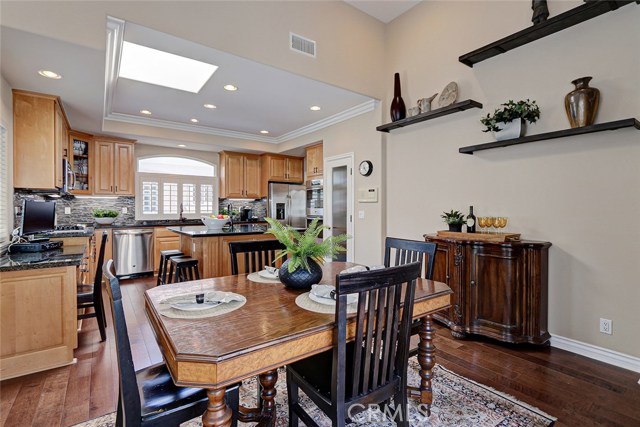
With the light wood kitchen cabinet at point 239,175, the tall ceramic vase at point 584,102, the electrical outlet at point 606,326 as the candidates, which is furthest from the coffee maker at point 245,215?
the electrical outlet at point 606,326

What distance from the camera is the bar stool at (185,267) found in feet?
11.9

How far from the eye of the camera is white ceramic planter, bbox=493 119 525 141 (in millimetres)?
2893

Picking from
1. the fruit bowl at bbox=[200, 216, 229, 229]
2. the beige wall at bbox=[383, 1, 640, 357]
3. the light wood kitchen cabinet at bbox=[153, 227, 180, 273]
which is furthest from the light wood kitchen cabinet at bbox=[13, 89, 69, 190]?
the beige wall at bbox=[383, 1, 640, 357]

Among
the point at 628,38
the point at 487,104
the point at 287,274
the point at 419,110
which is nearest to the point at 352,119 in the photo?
the point at 419,110

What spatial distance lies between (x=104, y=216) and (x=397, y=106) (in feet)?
17.1

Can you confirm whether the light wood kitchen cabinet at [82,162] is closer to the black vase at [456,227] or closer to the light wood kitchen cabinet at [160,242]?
the light wood kitchen cabinet at [160,242]

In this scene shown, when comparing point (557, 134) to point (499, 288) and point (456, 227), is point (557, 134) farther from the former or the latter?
point (499, 288)

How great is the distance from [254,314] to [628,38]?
3.38m

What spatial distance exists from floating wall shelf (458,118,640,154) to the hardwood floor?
185cm

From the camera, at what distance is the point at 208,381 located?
981 millimetres

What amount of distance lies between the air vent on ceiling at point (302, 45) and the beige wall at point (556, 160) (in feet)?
4.66

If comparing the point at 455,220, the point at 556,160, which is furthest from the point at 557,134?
the point at 455,220

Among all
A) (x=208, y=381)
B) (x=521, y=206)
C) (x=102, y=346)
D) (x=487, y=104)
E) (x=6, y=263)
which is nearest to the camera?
(x=208, y=381)

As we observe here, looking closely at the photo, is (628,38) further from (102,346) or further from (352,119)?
(102,346)
